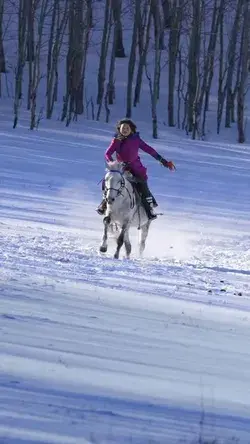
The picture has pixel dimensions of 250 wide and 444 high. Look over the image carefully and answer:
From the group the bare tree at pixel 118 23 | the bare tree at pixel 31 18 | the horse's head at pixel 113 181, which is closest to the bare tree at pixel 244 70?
the bare tree at pixel 118 23

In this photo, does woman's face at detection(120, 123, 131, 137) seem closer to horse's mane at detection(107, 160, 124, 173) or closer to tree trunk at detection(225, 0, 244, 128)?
horse's mane at detection(107, 160, 124, 173)

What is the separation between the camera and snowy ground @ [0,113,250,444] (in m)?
4.96

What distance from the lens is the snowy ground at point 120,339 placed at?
16.3 ft

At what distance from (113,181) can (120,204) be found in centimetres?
52

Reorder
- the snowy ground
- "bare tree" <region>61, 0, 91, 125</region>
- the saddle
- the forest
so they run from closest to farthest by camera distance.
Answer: the snowy ground, the saddle, the forest, "bare tree" <region>61, 0, 91, 125</region>

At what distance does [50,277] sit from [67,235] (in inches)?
297


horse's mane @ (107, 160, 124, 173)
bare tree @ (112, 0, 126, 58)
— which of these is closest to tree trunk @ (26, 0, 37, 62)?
bare tree @ (112, 0, 126, 58)

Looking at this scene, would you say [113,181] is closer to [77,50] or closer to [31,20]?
[77,50]

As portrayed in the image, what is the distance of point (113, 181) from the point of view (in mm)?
15117

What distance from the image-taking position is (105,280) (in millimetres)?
10555

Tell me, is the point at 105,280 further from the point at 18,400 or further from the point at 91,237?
the point at 91,237

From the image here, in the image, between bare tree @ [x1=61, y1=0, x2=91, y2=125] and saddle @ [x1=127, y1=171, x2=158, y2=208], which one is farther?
bare tree @ [x1=61, y1=0, x2=91, y2=125]

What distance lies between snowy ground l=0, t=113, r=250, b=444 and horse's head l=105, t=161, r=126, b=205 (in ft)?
3.21

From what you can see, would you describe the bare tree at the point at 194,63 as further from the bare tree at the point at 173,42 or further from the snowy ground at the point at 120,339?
the snowy ground at the point at 120,339
